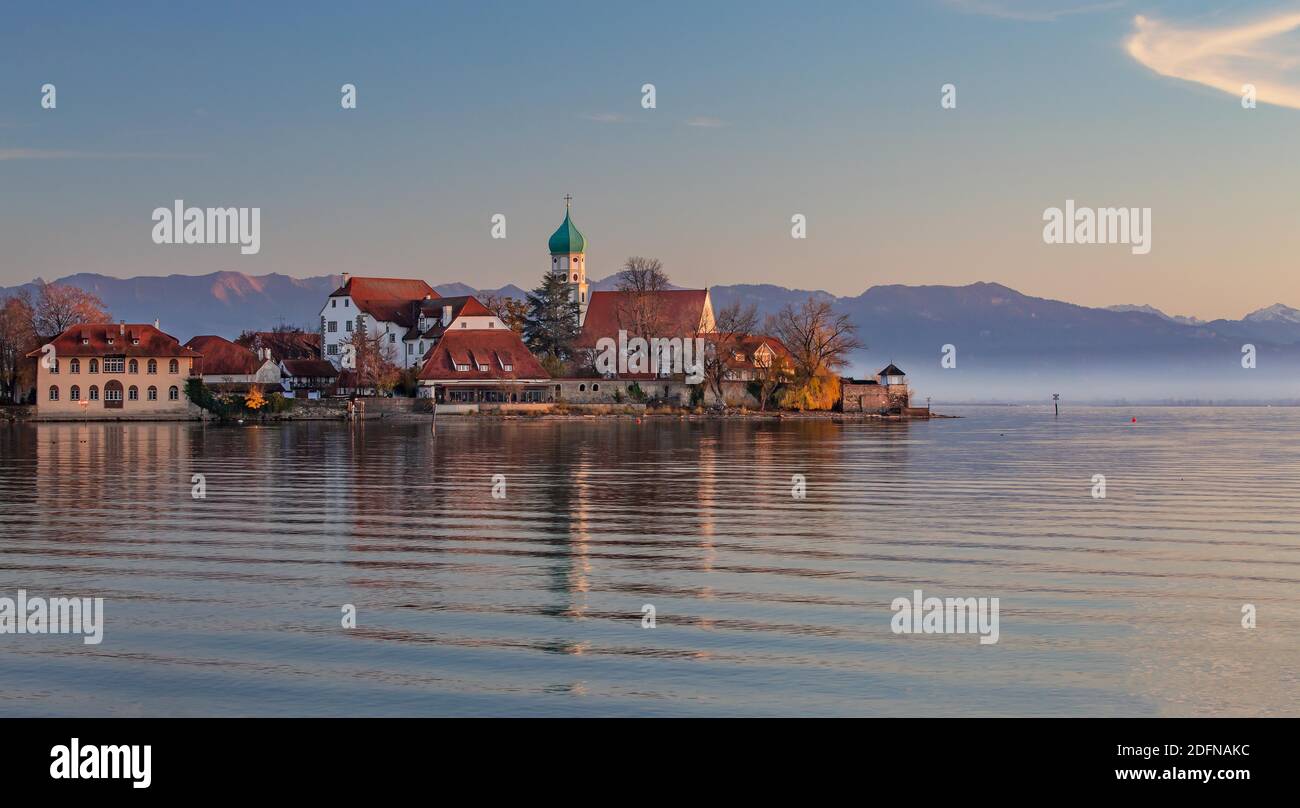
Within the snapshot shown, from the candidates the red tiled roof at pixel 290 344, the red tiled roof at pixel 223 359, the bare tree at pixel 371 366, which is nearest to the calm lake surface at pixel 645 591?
the bare tree at pixel 371 366

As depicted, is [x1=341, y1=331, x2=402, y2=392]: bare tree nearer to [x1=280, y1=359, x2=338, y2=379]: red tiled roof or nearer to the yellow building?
[x1=280, y1=359, x2=338, y2=379]: red tiled roof

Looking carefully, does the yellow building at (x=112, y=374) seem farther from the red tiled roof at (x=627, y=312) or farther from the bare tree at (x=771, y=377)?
the bare tree at (x=771, y=377)

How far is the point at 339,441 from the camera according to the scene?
6894 centimetres

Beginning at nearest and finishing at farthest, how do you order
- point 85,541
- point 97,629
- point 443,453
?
point 97,629 < point 85,541 < point 443,453

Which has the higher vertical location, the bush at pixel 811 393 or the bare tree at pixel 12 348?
the bare tree at pixel 12 348

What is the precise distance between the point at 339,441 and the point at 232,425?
1278 inches

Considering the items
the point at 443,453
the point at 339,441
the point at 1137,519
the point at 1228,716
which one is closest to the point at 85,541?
the point at 1228,716

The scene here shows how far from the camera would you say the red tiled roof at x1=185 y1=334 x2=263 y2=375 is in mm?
125125

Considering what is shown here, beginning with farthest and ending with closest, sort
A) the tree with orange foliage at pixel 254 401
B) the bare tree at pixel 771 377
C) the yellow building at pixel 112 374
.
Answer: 1. the bare tree at pixel 771 377
2. the tree with orange foliage at pixel 254 401
3. the yellow building at pixel 112 374

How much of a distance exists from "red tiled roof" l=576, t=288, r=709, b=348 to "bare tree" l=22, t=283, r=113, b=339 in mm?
48847

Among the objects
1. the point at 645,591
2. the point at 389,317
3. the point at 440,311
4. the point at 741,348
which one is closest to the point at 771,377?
the point at 741,348

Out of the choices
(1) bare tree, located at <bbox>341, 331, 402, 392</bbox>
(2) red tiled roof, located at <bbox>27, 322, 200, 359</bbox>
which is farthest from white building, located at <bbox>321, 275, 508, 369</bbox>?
(2) red tiled roof, located at <bbox>27, 322, 200, 359</bbox>

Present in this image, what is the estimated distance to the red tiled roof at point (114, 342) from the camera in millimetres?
107125
